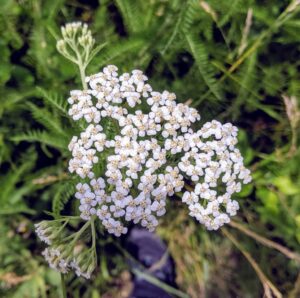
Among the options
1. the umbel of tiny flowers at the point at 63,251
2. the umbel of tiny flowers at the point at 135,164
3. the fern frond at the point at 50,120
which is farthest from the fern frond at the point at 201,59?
the umbel of tiny flowers at the point at 63,251

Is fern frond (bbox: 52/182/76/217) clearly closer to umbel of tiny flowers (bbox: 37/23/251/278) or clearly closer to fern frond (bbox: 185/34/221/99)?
umbel of tiny flowers (bbox: 37/23/251/278)

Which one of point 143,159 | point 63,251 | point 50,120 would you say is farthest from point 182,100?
point 63,251

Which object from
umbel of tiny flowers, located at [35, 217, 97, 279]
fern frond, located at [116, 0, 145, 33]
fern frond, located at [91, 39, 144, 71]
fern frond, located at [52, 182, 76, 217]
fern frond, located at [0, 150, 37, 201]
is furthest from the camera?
fern frond, located at [0, 150, 37, 201]

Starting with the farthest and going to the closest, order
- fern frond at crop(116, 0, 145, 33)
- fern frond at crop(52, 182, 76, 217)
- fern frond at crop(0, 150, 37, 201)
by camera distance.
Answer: fern frond at crop(0, 150, 37, 201) → fern frond at crop(116, 0, 145, 33) → fern frond at crop(52, 182, 76, 217)

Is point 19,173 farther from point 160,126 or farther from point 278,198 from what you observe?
point 278,198

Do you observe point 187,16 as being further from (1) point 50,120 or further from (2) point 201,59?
(1) point 50,120

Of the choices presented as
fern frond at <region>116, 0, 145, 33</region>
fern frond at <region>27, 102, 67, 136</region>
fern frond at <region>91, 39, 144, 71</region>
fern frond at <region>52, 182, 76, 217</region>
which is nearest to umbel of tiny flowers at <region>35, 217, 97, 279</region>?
fern frond at <region>52, 182, 76, 217</region>

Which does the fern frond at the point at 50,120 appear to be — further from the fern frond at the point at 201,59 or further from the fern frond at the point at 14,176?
the fern frond at the point at 201,59
